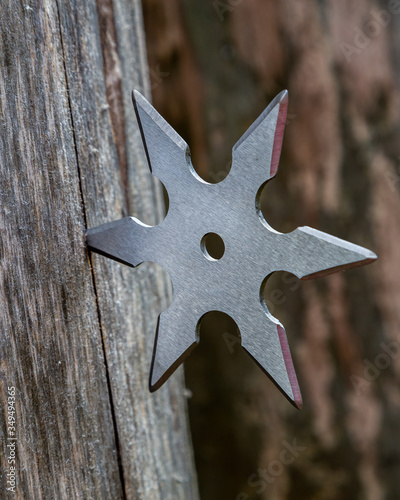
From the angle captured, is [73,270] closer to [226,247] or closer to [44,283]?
[44,283]

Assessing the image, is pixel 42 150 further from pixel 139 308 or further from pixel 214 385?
pixel 214 385

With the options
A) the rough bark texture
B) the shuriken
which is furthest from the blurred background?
the shuriken

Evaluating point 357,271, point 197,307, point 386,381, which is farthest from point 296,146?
point 197,307

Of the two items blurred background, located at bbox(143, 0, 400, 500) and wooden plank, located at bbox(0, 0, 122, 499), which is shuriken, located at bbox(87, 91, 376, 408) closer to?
wooden plank, located at bbox(0, 0, 122, 499)

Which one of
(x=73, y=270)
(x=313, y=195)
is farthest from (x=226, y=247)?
(x=313, y=195)

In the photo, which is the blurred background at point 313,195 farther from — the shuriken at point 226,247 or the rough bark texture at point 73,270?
the shuriken at point 226,247

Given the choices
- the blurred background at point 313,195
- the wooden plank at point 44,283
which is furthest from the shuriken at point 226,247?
the blurred background at point 313,195
